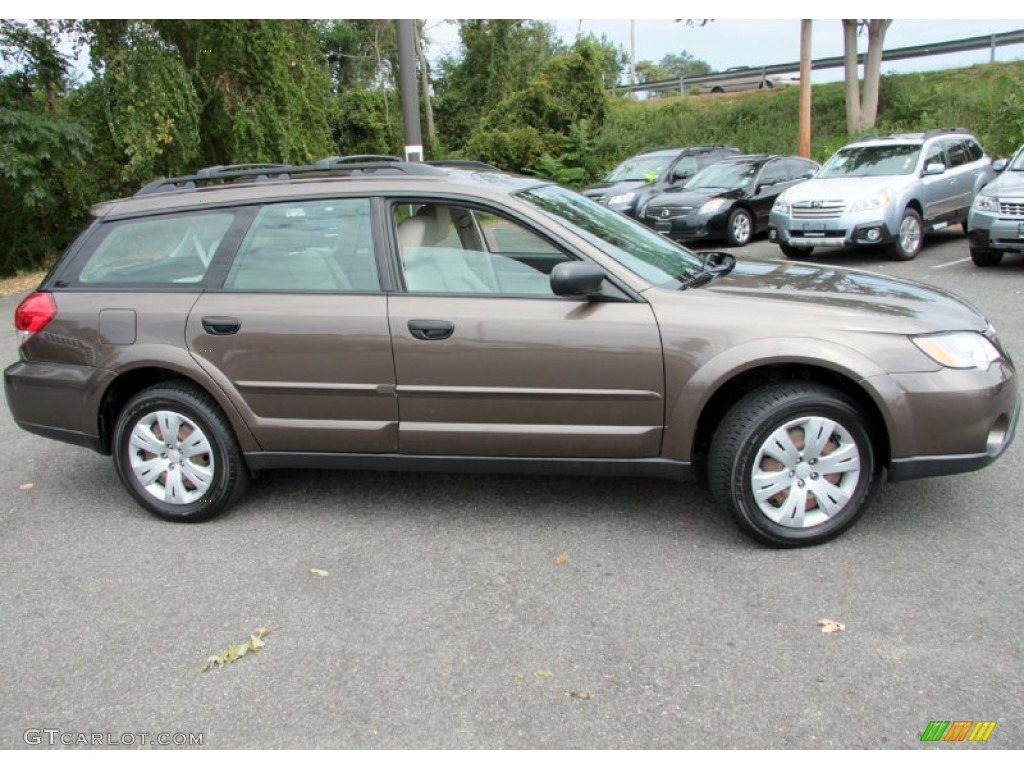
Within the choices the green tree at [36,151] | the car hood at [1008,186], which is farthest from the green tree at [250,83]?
the car hood at [1008,186]

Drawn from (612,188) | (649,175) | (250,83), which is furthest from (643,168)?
(250,83)

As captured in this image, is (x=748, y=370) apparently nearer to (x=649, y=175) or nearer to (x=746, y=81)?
(x=649, y=175)

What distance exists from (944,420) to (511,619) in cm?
192

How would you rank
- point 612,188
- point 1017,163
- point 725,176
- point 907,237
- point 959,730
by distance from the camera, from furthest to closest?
point 612,188 → point 725,176 → point 907,237 → point 1017,163 → point 959,730

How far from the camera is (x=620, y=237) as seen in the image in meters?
4.39

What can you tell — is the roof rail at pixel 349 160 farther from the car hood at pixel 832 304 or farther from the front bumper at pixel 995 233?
the front bumper at pixel 995 233

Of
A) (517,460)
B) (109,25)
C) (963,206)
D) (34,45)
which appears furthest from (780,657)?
(34,45)

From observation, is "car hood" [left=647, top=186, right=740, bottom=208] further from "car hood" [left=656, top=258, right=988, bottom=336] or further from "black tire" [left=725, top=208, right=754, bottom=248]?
"car hood" [left=656, top=258, right=988, bottom=336]

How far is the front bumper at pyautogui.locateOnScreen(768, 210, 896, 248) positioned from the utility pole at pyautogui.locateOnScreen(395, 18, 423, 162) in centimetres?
506

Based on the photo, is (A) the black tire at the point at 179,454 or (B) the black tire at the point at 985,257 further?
(B) the black tire at the point at 985,257

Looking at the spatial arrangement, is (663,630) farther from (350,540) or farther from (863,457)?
(350,540)

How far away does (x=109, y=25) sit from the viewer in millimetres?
16812

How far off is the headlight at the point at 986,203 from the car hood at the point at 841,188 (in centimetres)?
154

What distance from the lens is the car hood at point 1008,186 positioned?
32.8ft
